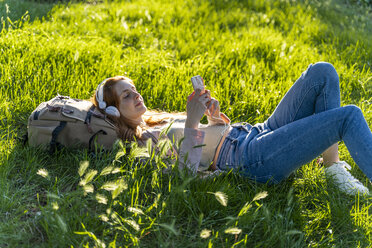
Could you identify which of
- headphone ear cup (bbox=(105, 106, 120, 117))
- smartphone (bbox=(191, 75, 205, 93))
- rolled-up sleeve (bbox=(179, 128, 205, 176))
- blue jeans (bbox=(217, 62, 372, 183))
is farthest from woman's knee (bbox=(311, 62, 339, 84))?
headphone ear cup (bbox=(105, 106, 120, 117))

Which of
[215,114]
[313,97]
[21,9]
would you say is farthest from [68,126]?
[21,9]

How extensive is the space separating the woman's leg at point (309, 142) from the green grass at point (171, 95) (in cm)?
19

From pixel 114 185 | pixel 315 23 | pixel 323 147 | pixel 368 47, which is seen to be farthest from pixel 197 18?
pixel 114 185

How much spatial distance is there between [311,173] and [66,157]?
72.2 inches

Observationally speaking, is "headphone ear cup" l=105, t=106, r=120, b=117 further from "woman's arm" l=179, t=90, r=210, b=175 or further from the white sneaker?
the white sneaker

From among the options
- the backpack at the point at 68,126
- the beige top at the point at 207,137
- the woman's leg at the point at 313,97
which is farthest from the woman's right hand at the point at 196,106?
the woman's leg at the point at 313,97

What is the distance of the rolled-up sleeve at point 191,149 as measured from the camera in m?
2.85

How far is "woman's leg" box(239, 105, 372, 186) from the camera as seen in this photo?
8.95ft

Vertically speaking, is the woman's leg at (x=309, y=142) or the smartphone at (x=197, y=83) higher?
the smartphone at (x=197, y=83)

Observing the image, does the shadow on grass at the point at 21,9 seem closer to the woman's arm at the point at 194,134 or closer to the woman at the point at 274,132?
the woman at the point at 274,132

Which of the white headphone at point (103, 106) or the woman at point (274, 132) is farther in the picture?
the white headphone at point (103, 106)

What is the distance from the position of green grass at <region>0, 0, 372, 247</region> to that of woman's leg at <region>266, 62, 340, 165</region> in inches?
16.1

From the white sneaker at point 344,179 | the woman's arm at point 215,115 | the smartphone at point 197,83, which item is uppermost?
the smartphone at point 197,83

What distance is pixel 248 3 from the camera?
719 centimetres
